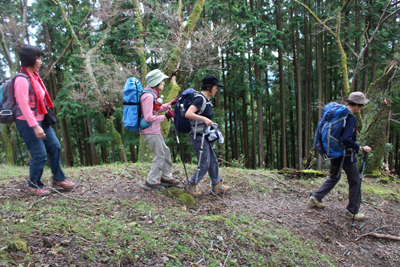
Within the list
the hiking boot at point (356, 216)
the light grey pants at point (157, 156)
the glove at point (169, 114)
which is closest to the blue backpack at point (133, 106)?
the light grey pants at point (157, 156)

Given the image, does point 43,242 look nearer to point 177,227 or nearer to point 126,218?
point 126,218

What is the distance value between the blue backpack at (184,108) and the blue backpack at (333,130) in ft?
7.08

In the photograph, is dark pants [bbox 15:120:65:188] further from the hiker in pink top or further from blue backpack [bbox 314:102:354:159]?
blue backpack [bbox 314:102:354:159]

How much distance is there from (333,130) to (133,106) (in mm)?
3436

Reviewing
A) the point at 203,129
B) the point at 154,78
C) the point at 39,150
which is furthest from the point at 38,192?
the point at 203,129

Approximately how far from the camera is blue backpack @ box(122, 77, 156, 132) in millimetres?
4359

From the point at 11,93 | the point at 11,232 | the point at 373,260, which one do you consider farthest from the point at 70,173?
the point at 373,260

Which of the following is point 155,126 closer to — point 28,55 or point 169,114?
point 169,114

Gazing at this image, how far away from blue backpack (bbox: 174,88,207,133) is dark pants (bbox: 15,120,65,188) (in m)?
2.00

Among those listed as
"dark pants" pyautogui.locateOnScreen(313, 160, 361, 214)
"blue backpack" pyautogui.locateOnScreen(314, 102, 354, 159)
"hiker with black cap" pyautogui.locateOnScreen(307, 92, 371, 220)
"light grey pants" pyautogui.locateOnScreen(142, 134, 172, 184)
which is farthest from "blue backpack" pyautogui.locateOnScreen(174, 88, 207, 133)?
"dark pants" pyautogui.locateOnScreen(313, 160, 361, 214)

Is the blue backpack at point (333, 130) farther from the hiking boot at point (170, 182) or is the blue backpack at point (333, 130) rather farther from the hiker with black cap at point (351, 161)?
the hiking boot at point (170, 182)

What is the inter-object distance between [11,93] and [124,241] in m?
2.67

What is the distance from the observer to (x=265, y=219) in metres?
4.45

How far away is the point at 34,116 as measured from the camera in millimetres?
3814
